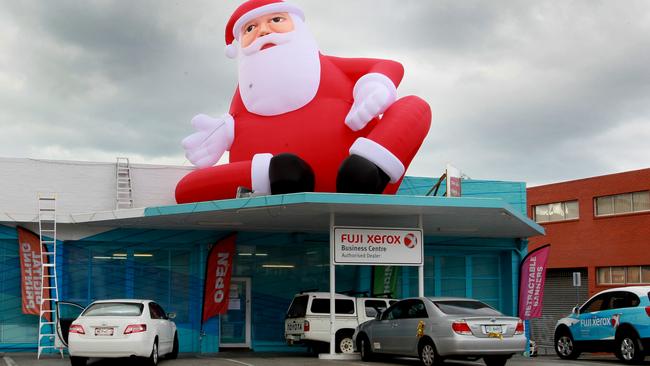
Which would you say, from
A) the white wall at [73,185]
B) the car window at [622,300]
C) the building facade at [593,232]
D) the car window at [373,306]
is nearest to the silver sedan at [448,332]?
the car window at [373,306]

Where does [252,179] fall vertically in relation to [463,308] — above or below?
above

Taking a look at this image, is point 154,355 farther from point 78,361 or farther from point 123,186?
point 123,186

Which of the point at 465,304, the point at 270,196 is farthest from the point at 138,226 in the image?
the point at 465,304

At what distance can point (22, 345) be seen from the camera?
21312 mm

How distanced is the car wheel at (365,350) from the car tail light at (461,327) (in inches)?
128

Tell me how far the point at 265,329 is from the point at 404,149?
734cm

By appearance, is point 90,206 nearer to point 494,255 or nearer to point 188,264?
point 188,264

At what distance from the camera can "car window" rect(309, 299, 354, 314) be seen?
2000 centimetres

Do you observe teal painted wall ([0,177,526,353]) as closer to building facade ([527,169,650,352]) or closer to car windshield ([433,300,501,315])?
car windshield ([433,300,501,315])

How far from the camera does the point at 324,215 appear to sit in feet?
63.8

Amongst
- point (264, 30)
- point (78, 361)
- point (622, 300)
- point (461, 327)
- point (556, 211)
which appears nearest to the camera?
point (461, 327)

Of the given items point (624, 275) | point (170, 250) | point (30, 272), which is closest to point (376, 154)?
point (170, 250)

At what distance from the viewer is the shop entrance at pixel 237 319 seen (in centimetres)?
2267

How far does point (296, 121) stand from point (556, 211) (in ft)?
96.8
